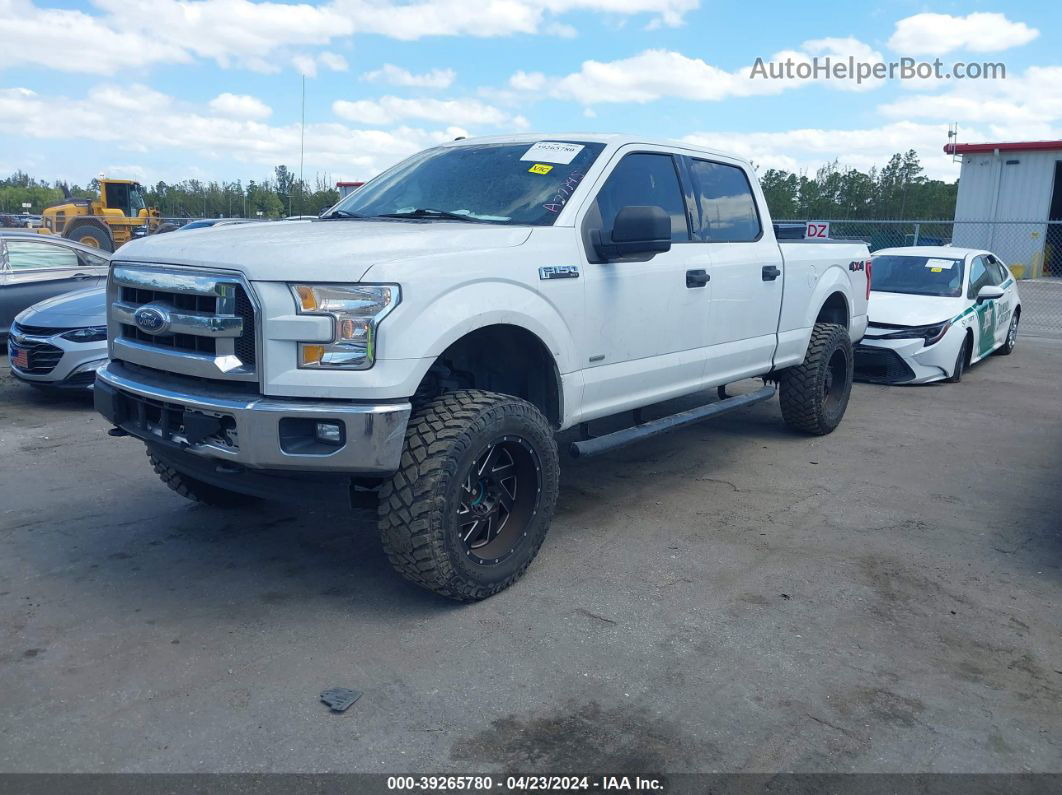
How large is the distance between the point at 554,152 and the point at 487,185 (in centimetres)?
41

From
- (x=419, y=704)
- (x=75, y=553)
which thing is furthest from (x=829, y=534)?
(x=75, y=553)

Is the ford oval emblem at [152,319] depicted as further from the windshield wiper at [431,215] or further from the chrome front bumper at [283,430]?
the windshield wiper at [431,215]

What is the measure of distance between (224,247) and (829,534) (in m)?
3.47

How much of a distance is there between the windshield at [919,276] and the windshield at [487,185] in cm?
706

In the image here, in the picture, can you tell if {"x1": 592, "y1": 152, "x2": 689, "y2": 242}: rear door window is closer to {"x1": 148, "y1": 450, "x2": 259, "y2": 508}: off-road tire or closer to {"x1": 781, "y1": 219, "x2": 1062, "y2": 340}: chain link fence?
{"x1": 148, "y1": 450, "x2": 259, "y2": 508}: off-road tire

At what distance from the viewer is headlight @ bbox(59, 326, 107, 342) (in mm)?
7828

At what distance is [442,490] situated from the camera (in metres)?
3.60


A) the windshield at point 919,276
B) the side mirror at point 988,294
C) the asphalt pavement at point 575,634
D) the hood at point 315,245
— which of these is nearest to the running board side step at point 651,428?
the asphalt pavement at point 575,634

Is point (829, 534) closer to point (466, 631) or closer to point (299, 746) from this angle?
point (466, 631)

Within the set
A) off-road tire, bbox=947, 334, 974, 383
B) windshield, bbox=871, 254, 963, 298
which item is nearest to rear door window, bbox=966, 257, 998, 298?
windshield, bbox=871, 254, 963, 298

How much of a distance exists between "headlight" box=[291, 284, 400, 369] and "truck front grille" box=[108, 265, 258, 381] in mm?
218

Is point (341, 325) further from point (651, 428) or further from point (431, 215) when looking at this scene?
point (651, 428)

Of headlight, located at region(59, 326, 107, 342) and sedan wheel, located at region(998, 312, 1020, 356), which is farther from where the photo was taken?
sedan wheel, located at region(998, 312, 1020, 356)

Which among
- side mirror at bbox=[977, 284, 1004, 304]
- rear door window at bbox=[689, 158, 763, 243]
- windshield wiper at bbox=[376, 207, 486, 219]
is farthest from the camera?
side mirror at bbox=[977, 284, 1004, 304]
